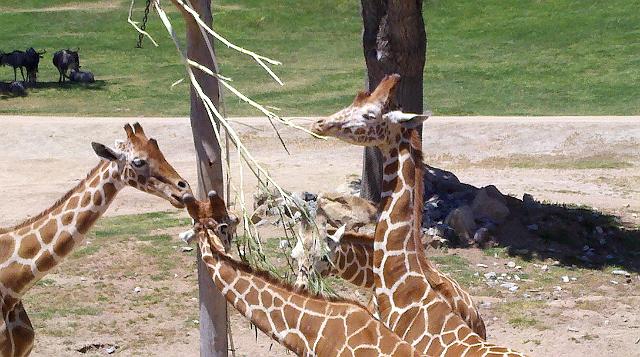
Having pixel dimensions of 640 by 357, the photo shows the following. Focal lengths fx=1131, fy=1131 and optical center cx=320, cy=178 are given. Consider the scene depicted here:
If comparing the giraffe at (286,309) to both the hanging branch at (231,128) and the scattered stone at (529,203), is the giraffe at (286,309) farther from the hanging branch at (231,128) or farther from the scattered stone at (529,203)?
the scattered stone at (529,203)

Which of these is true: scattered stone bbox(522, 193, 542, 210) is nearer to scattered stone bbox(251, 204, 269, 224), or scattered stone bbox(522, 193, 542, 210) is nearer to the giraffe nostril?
scattered stone bbox(251, 204, 269, 224)

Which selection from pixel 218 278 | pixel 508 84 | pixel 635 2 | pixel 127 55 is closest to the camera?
pixel 218 278

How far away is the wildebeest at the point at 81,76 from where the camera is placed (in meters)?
31.0

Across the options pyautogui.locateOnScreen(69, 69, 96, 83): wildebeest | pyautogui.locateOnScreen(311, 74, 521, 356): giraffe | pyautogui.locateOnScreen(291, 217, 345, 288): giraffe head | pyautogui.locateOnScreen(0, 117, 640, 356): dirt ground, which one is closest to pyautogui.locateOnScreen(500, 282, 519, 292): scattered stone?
pyautogui.locateOnScreen(0, 117, 640, 356): dirt ground

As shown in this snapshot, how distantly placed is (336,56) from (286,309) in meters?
29.2

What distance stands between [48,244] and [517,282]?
289 inches

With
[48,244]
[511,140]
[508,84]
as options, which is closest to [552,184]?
[511,140]

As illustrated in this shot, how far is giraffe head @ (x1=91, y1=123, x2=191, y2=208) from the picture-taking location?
23.5 feet

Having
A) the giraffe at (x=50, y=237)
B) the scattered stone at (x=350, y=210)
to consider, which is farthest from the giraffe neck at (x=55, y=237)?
the scattered stone at (x=350, y=210)

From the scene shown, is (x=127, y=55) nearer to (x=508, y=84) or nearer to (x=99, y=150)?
(x=508, y=84)

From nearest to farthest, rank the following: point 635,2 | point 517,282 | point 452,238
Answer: point 517,282 → point 452,238 → point 635,2

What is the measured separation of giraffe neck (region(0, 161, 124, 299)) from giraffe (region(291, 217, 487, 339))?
1340 millimetres

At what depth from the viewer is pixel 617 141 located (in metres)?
22.2

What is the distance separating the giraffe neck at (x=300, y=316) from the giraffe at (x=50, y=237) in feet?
4.22
